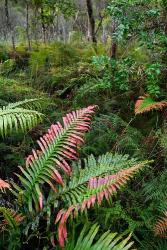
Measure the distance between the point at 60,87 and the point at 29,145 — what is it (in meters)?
2.33

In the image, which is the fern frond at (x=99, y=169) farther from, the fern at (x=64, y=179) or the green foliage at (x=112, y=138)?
the green foliage at (x=112, y=138)

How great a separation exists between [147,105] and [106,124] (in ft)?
2.17

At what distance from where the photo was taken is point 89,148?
4.41 metres

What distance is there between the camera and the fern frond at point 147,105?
510 cm

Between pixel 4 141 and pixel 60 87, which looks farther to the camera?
pixel 60 87

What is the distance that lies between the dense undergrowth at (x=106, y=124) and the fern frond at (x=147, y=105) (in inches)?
2.3

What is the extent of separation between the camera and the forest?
10.8 feet

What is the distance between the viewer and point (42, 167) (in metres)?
3.54

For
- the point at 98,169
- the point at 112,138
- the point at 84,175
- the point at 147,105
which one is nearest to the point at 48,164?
the point at 84,175

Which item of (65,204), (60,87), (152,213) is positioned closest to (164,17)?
(60,87)

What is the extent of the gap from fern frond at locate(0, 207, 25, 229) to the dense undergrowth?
8 cm

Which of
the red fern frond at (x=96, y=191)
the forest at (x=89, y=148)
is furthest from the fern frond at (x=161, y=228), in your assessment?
the red fern frond at (x=96, y=191)

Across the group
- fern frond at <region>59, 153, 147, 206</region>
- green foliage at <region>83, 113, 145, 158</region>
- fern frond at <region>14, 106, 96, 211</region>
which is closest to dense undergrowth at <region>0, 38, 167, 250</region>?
green foliage at <region>83, 113, 145, 158</region>

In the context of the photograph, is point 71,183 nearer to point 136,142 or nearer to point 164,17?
point 136,142
